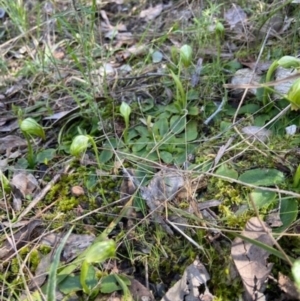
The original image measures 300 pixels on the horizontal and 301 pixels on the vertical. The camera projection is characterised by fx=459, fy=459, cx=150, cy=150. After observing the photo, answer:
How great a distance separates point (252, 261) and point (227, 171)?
0.85ft

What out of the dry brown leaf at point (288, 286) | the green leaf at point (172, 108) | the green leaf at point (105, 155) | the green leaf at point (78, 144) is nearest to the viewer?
the dry brown leaf at point (288, 286)

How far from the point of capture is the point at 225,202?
1111 mm

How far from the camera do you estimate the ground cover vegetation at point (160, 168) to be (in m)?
1.01

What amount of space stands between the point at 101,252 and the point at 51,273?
4.2 inches

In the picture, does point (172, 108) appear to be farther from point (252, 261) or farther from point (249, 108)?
point (252, 261)

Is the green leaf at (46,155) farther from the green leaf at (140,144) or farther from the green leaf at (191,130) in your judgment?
the green leaf at (191,130)

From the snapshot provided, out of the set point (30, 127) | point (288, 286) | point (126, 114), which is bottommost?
point (288, 286)

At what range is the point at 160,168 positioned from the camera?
121 cm

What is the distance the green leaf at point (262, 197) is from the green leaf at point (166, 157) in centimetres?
26

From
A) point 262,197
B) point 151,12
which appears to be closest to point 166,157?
point 262,197

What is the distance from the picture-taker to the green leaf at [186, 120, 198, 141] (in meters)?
1.32

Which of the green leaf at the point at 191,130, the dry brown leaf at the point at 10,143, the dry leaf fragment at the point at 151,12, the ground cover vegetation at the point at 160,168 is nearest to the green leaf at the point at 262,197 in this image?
the ground cover vegetation at the point at 160,168

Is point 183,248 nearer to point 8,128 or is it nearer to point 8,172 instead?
point 8,172

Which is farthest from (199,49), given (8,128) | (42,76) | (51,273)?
(51,273)
